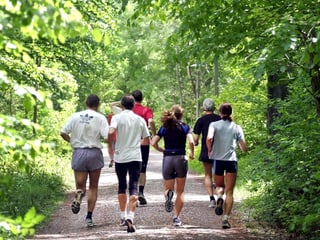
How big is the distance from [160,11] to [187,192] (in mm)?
6096

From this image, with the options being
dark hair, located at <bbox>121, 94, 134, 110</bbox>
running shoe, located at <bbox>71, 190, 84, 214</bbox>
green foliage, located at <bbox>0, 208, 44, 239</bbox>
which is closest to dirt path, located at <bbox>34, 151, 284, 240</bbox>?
running shoe, located at <bbox>71, 190, 84, 214</bbox>

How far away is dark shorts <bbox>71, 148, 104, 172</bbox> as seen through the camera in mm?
9867

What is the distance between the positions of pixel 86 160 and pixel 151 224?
1552 mm

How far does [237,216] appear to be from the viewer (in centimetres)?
1150

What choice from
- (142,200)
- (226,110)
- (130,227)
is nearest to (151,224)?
(130,227)

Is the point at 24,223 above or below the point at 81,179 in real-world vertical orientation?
above

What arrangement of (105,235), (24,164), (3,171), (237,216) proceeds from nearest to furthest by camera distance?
(24,164) < (105,235) < (237,216) < (3,171)

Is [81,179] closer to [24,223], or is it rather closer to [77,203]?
[77,203]

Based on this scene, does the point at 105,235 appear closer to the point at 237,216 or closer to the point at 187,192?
the point at 237,216

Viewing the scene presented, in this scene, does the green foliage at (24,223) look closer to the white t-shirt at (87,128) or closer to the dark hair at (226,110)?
the white t-shirt at (87,128)

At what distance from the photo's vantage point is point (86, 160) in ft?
32.4

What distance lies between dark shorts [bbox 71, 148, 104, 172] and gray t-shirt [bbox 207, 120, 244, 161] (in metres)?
1.85

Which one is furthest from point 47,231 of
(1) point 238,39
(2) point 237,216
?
(1) point 238,39

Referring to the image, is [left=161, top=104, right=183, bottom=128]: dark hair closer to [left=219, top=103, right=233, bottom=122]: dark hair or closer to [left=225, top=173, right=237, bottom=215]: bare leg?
[left=219, top=103, right=233, bottom=122]: dark hair
